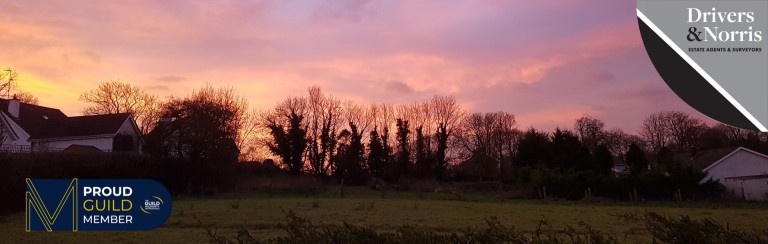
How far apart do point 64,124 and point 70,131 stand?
4.47 ft

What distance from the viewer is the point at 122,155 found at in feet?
76.4

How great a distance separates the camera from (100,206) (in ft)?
31.5

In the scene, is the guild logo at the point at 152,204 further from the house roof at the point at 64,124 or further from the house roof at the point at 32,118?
the house roof at the point at 32,118

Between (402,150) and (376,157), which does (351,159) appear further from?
(402,150)

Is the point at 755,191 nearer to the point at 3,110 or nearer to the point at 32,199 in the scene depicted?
the point at 32,199

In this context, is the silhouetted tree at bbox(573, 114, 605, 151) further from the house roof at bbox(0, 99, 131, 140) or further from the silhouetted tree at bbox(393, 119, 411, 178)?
the house roof at bbox(0, 99, 131, 140)

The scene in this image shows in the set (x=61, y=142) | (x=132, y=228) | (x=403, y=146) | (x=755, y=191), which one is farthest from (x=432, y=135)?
(x=132, y=228)

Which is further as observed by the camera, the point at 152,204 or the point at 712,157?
the point at 712,157

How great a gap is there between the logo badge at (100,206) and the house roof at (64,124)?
2534 cm

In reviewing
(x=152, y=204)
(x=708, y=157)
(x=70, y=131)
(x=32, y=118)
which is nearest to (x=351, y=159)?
(x=70, y=131)

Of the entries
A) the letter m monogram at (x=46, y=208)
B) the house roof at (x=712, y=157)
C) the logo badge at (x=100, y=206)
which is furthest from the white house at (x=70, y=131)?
the house roof at (x=712, y=157)

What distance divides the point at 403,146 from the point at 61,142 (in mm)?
30259

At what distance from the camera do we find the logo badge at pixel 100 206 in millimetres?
9375

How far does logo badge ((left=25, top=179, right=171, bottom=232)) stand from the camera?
Answer: 9375mm
